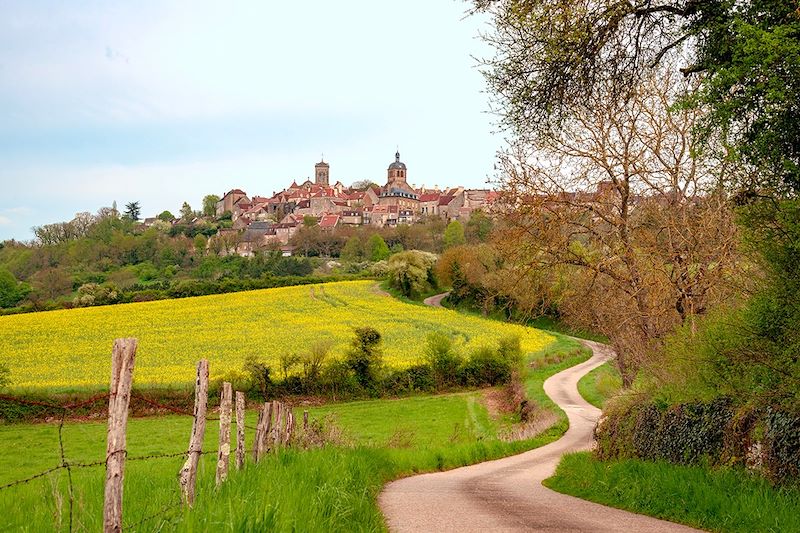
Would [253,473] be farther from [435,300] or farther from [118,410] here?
[435,300]

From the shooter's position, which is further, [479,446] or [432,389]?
[432,389]

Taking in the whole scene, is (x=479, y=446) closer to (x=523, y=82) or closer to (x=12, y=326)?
(x=523, y=82)

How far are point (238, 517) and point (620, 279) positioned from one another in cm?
1657

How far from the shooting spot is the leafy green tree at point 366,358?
142 ft

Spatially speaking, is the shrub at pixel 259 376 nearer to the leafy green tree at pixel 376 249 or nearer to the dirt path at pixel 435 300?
the dirt path at pixel 435 300

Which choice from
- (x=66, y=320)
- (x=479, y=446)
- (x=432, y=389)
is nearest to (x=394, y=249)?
(x=66, y=320)

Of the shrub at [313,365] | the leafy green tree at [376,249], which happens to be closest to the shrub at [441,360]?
the shrub at [313,365]

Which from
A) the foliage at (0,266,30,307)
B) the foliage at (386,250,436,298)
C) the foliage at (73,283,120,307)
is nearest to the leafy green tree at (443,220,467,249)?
the foliage at (386,250,436,298)

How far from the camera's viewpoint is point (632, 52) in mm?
10719

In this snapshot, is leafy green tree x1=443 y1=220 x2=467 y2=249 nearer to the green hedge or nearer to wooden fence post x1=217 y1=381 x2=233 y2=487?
the green hedge

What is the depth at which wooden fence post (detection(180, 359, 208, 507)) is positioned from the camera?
7105mm

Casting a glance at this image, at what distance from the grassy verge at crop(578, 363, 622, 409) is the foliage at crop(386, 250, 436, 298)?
134 ft

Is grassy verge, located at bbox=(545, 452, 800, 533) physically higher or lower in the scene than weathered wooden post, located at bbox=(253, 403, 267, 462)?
lower

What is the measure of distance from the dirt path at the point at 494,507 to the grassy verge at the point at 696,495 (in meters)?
0.32
